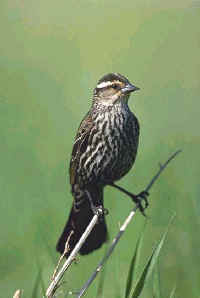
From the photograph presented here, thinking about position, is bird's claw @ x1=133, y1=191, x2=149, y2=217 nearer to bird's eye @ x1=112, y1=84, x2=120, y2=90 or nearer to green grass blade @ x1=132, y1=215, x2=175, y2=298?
bird's eye @ x1=112, y1=84, x2=120, y2=90

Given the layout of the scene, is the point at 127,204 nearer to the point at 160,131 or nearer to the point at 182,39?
the point at 160,131

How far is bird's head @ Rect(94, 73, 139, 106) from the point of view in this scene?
4480mm

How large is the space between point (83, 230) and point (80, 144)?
0.46 m

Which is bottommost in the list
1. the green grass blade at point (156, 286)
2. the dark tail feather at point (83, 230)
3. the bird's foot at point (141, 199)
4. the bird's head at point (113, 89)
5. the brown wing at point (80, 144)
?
the dark tail feather at point (83, 230)

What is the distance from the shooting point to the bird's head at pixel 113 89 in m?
4.48

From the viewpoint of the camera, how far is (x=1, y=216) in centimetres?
474

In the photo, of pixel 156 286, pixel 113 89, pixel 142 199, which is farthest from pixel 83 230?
pixel 156 286

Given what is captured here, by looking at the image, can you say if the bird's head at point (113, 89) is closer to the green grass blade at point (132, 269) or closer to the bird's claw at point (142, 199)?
the bird's claw at point (142, 199)

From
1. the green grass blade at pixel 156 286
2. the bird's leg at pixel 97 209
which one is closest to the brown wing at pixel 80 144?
the bird's leg at pixel 97 209

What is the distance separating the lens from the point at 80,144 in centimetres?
449

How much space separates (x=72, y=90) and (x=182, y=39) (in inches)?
54.3

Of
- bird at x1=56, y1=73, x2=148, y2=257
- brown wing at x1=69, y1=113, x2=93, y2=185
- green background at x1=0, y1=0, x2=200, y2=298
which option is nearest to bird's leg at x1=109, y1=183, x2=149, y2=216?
bird at x1=56, y1=73, x2=148, y2=257

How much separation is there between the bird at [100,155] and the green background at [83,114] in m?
0.11

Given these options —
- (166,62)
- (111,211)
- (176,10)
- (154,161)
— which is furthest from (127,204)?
(176,10)
